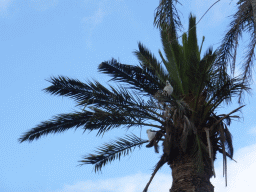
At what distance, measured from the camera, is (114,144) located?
1016cm

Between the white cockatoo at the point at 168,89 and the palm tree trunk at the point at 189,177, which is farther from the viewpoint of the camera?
the white cockatoo at the point at 168,89

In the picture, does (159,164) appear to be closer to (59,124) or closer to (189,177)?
(189,177)

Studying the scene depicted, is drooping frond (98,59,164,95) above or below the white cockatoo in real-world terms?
above

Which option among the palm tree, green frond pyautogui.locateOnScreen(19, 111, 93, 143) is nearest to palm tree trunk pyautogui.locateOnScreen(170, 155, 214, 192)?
the palm tree

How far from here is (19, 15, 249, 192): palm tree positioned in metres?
9.09

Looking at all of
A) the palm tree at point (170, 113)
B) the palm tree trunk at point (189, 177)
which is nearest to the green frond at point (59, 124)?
the palm tree at point (170, 113)

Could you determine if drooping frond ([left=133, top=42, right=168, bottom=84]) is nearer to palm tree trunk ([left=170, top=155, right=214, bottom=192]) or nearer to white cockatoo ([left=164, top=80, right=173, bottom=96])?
white cockatoo ([left=164, top=80, right=173, bottom=96])

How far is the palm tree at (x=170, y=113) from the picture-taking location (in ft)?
29.8

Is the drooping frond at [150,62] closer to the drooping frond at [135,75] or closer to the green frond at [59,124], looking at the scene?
the drooping frond at [135,75]

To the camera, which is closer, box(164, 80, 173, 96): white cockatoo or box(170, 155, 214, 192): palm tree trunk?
box(170, 155, 214, 192): palm tree trunk

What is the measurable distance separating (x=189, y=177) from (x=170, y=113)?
4.73 feet

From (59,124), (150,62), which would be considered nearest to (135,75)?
(150,62)

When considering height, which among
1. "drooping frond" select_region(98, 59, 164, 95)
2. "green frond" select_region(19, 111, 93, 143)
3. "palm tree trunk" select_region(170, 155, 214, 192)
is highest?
"drooping frond" select_region(98, 59, 164, 95)

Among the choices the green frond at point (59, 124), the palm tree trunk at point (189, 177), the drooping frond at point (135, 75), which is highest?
the drooping frond at point (135, 75)
